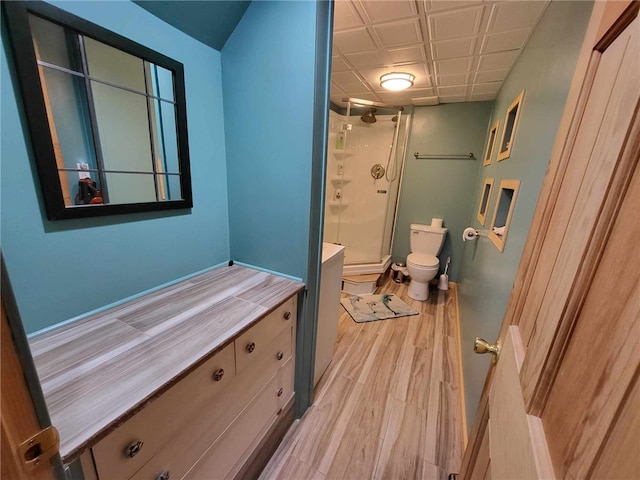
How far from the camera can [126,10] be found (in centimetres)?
91

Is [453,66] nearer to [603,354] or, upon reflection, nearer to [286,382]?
[603,354]

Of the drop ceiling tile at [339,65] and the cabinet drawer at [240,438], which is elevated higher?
the drop ceiling tile at [339,65]

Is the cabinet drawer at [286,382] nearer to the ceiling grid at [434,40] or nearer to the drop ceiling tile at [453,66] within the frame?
the ceiling grid at [434,40]

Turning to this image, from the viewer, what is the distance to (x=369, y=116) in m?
3.07

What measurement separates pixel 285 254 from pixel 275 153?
20.0 inches

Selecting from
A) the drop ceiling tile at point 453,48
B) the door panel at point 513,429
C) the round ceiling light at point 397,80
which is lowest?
the door panel at point 513,429

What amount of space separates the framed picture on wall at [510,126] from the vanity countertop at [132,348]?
156 centimetres

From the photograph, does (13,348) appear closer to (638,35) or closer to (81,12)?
(638,35)

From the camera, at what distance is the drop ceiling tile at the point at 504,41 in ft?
4.81

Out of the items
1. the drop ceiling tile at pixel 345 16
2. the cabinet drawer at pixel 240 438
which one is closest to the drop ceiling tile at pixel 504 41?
the drop ceiling tile at pixel 345 16

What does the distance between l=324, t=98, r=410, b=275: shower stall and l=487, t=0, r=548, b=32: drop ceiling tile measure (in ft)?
5.17

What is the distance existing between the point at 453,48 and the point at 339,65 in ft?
2.70

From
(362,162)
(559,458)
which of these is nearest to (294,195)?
(559,458)

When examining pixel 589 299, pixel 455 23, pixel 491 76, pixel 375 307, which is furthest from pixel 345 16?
pixel 375 307
